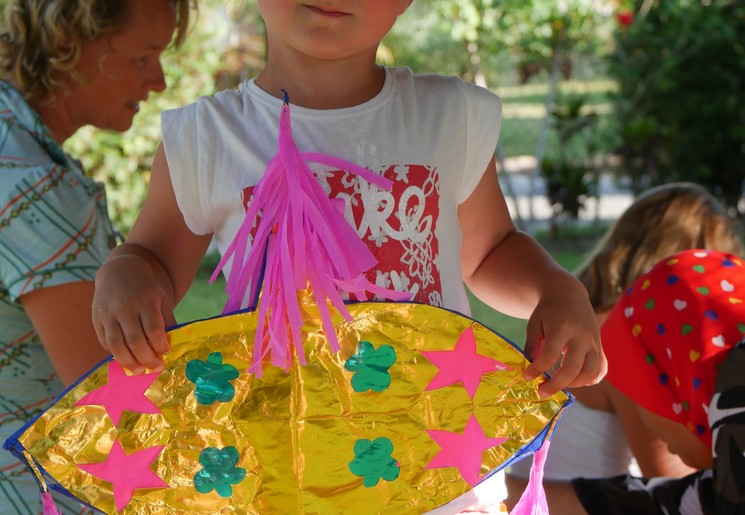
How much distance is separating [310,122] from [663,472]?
4.60 ft

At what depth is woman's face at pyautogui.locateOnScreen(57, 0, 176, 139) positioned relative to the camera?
1740mm

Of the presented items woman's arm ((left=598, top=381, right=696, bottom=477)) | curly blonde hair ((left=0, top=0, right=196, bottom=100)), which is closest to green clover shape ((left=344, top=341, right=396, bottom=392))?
curly blonde hair ((left=0, top=0, right=196, bottom=100))

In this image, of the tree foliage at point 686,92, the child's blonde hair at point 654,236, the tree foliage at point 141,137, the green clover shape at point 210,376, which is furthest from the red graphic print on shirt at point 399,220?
the tree foliage at point 686,92

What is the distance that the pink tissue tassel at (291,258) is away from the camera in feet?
3.41

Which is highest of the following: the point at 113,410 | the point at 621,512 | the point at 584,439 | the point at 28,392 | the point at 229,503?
the point at 113,410

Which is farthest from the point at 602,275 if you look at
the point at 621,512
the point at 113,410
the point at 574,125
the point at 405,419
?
the point at 574,125

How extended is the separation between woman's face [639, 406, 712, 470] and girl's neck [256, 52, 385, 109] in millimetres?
1024

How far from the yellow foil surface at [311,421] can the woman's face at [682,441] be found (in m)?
0.86

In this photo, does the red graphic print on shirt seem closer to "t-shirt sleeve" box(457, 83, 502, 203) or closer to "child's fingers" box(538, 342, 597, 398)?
"t-shirt sleeve" box(457, 83, 502, 203)

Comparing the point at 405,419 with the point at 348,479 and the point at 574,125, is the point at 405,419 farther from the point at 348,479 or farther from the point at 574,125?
the point at 574,125

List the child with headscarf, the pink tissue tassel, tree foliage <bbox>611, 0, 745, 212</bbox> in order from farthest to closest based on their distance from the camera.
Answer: tree foliage <bbox>611, 0, 745, 212</bbox> → the child with headscarf → the pink tissue tassel

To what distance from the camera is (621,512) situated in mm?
1862

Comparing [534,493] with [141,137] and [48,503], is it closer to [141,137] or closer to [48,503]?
[48,503]

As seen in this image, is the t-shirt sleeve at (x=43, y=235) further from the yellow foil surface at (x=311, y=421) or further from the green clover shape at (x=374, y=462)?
the green clover shape at (x=374, y=462)
